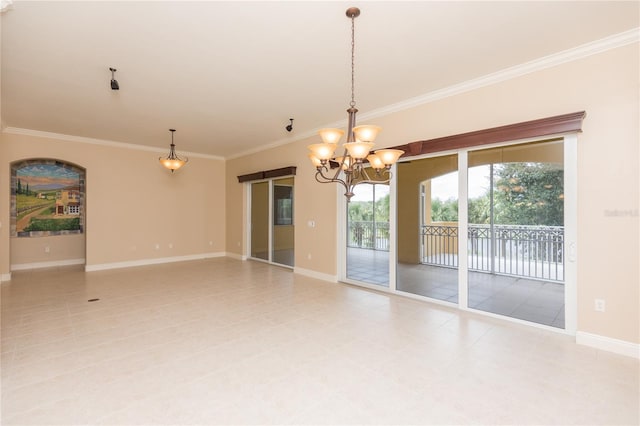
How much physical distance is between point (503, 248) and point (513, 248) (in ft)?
0.38

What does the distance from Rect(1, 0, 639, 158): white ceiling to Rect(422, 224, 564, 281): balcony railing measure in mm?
1986

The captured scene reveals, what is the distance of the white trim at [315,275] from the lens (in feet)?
18.6

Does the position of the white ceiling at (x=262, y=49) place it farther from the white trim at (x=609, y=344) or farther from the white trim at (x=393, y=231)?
the white trim at (x=609, y=344)

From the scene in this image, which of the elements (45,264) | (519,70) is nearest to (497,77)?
(519,70)

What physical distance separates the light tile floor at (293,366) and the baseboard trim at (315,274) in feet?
3.97

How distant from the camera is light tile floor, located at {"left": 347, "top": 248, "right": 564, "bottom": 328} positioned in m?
3.80

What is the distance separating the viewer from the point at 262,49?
9.98ft

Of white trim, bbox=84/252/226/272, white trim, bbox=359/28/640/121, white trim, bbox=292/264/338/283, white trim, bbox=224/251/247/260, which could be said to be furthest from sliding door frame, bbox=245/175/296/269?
white trim, bbox=359/28/640/121

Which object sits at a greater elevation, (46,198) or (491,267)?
(46,198)

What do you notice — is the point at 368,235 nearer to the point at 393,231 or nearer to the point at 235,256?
the point at 393,231

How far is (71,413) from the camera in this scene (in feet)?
6.65

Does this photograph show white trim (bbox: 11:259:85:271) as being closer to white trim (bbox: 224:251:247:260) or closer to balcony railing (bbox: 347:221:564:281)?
white trim (bbox: 224:251:247:260)

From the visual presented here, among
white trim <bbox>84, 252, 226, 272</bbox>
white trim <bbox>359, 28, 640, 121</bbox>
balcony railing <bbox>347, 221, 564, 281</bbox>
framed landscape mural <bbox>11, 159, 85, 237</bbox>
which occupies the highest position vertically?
white trim <bbox>359, 28, 640, 121</bbox>

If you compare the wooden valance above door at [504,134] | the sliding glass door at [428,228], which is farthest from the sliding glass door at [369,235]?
the wooden valance above door at [504,134]
